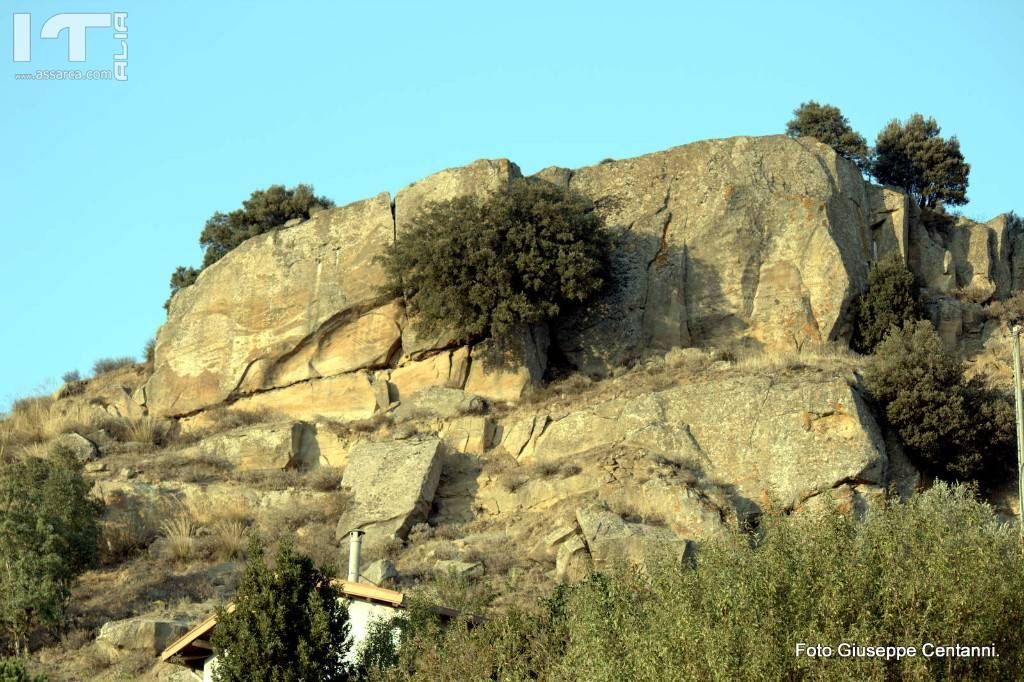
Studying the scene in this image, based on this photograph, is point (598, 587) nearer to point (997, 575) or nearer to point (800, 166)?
point (997, 575)

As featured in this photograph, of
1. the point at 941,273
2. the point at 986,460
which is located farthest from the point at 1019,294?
the point at 986,460

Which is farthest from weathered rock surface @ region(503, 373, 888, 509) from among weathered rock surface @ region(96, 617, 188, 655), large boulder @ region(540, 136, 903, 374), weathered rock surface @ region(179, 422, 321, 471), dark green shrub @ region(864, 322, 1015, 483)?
weathered rock surface @ region(96, 617, 188, 655)

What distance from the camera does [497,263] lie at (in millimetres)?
34438

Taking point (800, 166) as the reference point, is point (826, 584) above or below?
below

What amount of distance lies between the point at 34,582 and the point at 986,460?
61.3ft

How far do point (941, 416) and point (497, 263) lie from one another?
1032cm

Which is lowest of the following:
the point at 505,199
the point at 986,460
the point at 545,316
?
the point at 986,460

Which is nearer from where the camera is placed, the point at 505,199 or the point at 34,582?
the point at 34,582

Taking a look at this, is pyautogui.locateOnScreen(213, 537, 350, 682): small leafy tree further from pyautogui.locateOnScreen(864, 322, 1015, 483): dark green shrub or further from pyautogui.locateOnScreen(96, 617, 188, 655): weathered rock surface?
pyautogui.locateOnScreen(864, 322, 1015, 483): dark green shrub

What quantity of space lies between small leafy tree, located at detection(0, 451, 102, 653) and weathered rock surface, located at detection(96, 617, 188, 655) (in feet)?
5.58

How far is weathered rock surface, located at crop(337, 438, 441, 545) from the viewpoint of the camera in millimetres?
30297

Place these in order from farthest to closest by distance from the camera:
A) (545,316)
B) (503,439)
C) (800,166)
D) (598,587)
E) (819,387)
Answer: (800,166) < (545,316) < (503,439) < (819,387) < (598,587)

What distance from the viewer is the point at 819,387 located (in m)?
30.4

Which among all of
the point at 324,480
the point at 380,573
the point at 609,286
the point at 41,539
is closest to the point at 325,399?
the point at 324,480
